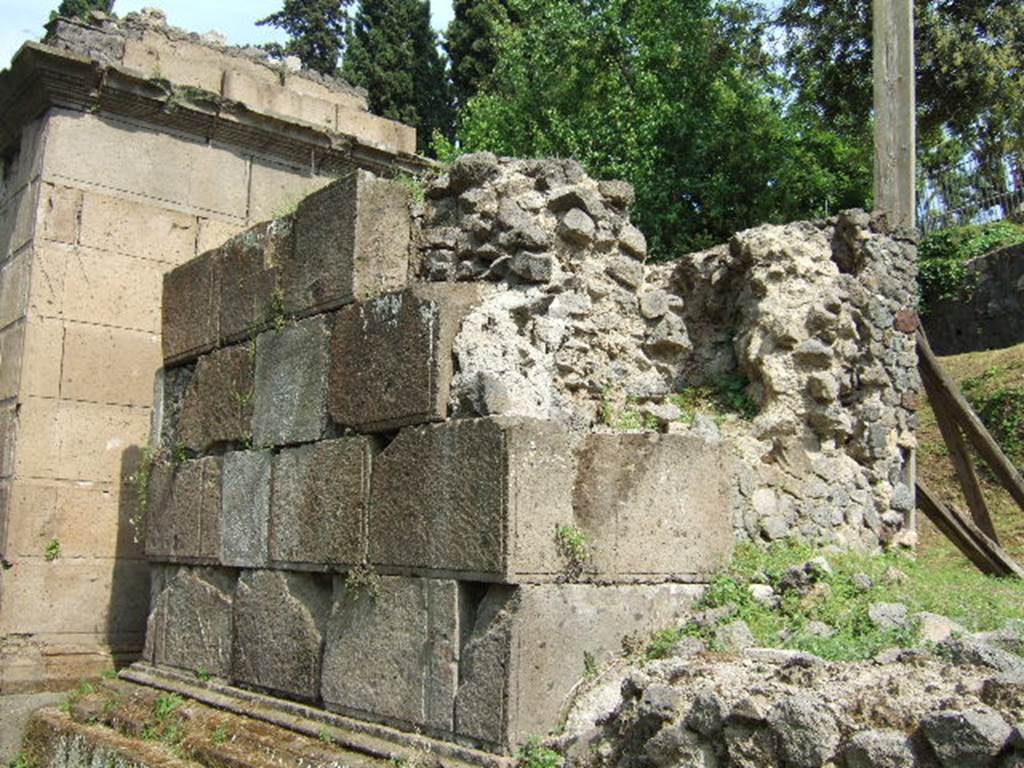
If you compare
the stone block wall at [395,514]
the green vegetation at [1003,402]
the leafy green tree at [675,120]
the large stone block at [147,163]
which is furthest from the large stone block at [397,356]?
the leafy green tree at [675,120]

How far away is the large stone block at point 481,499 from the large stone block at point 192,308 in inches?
94.1

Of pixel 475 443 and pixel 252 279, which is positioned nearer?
pixel 475 443

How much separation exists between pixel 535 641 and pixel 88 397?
174 inches

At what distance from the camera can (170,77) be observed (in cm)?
792

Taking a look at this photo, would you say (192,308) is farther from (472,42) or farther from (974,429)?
(472,42)

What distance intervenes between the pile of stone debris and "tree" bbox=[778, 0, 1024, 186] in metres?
13.6

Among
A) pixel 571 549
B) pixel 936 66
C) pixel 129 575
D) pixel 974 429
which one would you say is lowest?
pixel 129 575

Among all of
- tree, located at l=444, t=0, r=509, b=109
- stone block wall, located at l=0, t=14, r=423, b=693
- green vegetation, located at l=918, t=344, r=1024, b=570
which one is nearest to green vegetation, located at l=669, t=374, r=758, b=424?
stone block wall, located at l=0, t=14, r=423, b=693

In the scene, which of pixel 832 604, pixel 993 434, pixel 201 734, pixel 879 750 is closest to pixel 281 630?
pixel 201 734

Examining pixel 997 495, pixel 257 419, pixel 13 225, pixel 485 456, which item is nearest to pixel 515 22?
pixel 997 495

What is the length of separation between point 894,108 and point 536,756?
718 centimetres

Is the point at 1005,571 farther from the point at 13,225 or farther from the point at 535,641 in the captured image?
the point at 13,225

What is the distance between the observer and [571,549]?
437cm

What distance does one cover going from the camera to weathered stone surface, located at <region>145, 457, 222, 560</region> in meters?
6.27
